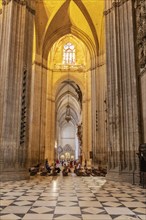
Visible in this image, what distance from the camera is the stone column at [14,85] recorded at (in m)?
11.4

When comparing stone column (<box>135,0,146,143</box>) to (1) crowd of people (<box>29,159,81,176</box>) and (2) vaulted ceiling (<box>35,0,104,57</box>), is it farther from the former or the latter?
(2) vaulted ceiling (<box>35,0,104,57</box>)

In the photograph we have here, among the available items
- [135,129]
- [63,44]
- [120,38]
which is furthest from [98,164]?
[63,44]

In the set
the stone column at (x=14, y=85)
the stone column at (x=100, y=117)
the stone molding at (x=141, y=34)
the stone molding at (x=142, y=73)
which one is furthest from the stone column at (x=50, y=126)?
the stone molding at (x=141, y=34)

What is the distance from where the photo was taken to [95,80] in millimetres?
22047

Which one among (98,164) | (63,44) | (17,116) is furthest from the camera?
(63,44)

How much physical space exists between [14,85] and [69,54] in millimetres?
19343

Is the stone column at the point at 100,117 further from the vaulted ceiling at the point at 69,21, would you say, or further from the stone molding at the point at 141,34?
the stone molding at the point at 141,34

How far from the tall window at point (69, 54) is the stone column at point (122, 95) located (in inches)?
684

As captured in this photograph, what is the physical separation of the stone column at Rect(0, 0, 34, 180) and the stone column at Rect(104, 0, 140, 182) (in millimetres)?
4396

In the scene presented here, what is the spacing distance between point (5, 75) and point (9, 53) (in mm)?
1182

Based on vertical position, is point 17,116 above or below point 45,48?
below


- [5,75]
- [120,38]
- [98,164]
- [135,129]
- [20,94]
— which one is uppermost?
[120,38]

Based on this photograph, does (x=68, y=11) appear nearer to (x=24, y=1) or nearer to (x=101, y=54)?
(x=101, y=54)

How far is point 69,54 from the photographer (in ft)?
99.6
